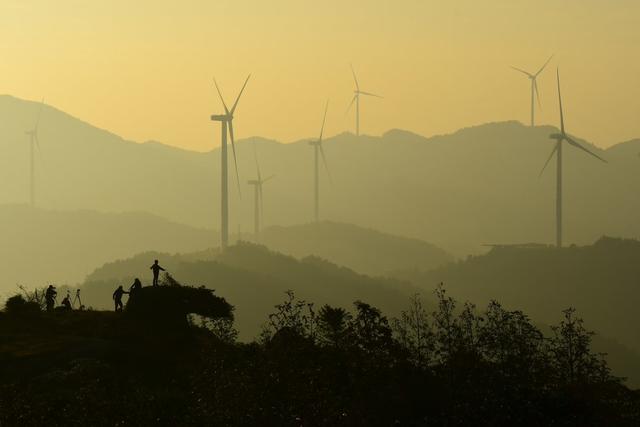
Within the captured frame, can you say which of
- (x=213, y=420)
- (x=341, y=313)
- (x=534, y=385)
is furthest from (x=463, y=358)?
(x=213, y=420)

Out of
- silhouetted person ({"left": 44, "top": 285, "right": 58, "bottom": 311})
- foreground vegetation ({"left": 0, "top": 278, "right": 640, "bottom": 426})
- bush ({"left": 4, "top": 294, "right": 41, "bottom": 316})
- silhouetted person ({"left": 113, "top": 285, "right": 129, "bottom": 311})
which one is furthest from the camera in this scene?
silhouetted person ({"left": 44, "top": 285, "right": 58, "bottom": 311})

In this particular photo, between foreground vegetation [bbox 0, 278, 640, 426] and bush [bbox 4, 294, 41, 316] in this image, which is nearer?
foreground vegetation [bbox 0, 278, 640, 426]

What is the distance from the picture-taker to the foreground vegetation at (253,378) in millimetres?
67875

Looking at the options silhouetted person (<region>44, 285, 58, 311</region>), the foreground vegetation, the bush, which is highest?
silhouetted person (<region>44, 285, 58, 311</region>)

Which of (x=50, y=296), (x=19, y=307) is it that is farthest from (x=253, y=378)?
(x=19, y=307)

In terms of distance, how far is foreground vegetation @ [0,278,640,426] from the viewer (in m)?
67.9

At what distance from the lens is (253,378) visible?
2940 inches

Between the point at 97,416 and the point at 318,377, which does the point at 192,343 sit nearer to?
the point at 318,377

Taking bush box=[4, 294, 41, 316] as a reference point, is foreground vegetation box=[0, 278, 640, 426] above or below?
below

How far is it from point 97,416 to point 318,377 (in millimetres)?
18505

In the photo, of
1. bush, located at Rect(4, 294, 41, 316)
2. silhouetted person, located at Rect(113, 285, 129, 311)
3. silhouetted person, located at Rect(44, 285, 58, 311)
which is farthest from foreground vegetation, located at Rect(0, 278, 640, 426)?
silhouetted person, located at Rect(44, 285, 58, 311)

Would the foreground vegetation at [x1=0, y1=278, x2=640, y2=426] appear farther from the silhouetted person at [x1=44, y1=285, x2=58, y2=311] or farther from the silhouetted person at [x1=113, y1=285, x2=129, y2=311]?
the silhouetted person at [x1=44, y1=285, x2=58, y2=311]

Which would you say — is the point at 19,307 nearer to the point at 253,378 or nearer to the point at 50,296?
the point at 50,296

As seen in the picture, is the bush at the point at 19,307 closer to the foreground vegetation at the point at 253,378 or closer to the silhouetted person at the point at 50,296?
the foreground vegetation at the point at 253,378
